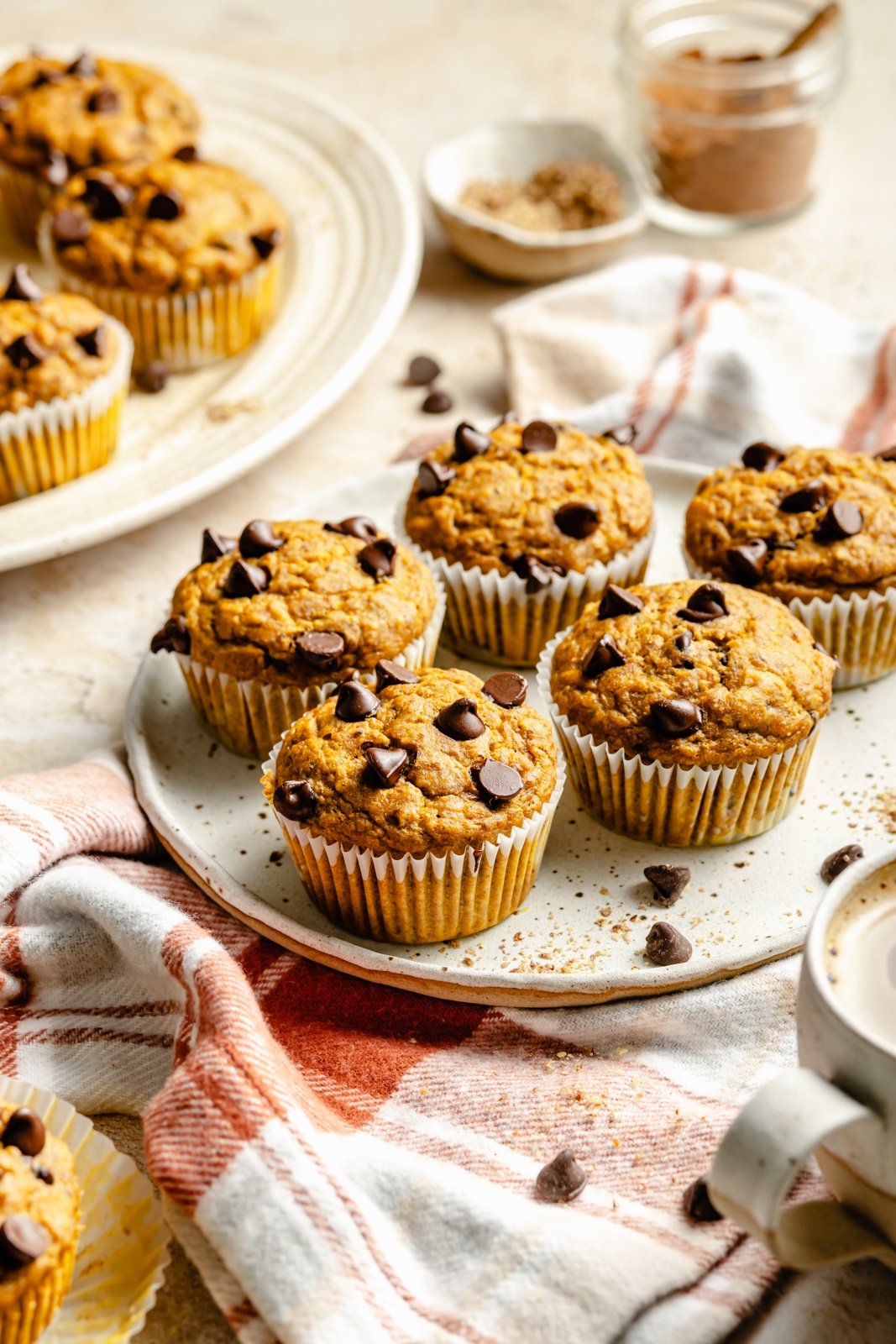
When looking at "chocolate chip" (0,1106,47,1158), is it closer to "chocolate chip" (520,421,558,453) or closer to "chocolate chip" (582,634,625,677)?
"chocolate chip" (582,634,625,677)

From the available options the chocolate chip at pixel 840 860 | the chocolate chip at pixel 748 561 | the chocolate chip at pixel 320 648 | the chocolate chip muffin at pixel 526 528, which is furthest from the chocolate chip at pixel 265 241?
the chocolate chip at pixel 840 860

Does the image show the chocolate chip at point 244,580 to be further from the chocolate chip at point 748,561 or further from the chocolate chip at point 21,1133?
the chocolate chip at point 21,1133

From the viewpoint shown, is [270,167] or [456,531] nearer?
[456,531]

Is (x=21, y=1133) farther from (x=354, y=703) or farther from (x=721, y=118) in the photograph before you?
(x=721, y=118)

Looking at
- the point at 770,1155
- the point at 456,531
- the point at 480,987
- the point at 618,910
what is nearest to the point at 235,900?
the point at 480,987

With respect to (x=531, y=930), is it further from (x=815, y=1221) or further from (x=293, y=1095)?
(x=815, y=1221)
